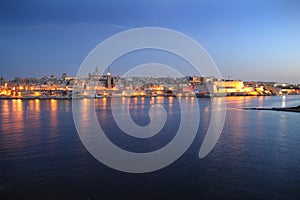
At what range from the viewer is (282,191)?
2.83 metres

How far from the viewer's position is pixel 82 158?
4.12 m

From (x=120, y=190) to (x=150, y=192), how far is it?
32 cm

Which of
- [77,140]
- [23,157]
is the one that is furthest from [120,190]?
[77,140]

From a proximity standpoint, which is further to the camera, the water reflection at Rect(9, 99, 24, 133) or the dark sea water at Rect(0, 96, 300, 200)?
the water reflection at Rect(9, 99, 24, 133)

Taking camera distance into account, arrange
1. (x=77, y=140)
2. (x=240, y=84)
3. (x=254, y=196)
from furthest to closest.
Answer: (x=240, y=84)
(x=77, y=140)
(x=254, y=196)

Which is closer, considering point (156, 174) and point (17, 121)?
point (156, 174)

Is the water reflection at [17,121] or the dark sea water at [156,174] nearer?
the dark sea water at [156,174]

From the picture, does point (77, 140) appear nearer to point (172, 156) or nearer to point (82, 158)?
point (82, 158)

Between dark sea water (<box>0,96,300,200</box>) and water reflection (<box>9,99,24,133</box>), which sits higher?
dark sea water (<box>0,96,300,200</box>)

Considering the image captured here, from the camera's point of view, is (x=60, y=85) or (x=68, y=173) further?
(x=60, y=85)

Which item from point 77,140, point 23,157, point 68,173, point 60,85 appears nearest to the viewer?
point 68,173

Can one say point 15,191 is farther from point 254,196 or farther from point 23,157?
point 254,196

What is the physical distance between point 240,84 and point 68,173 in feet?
175

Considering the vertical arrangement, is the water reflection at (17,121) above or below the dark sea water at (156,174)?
below
